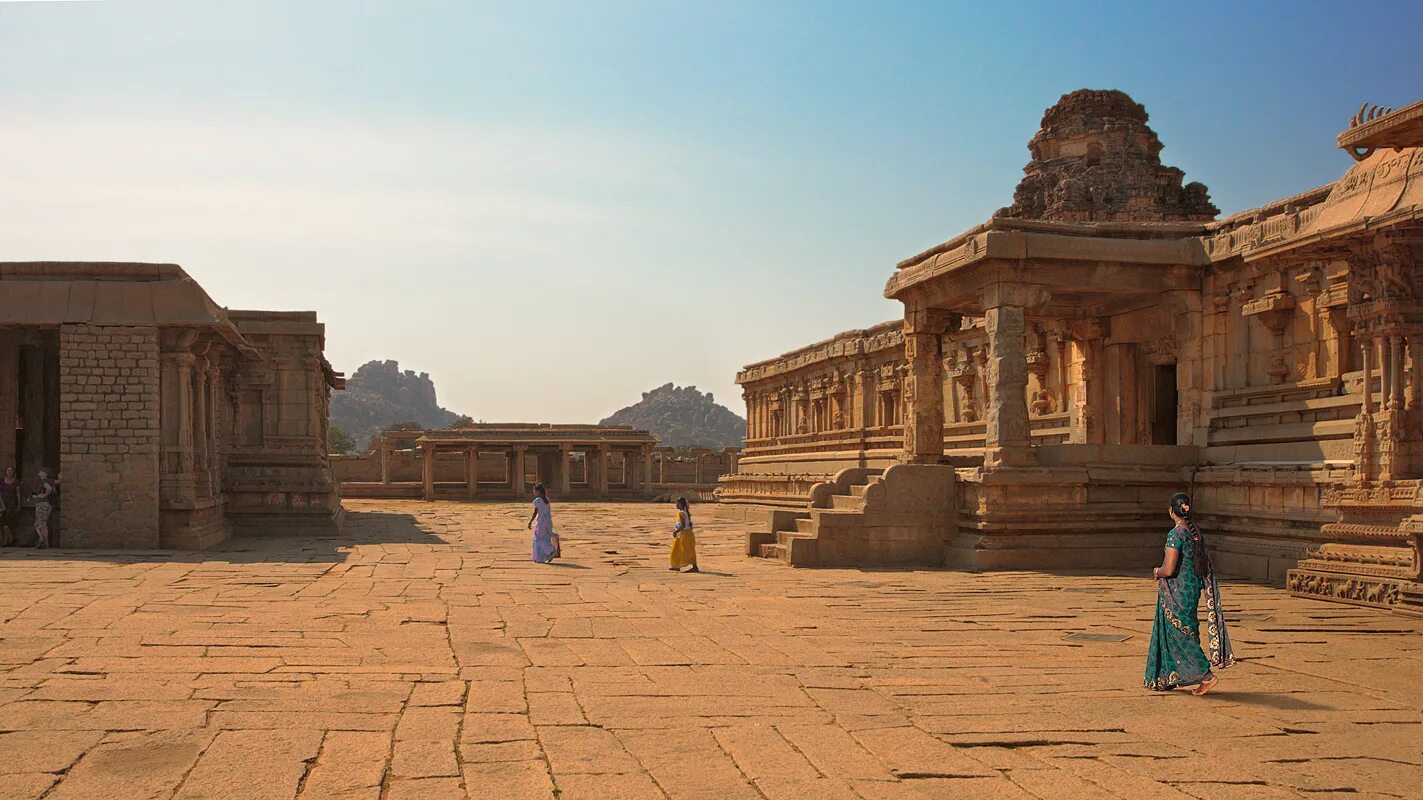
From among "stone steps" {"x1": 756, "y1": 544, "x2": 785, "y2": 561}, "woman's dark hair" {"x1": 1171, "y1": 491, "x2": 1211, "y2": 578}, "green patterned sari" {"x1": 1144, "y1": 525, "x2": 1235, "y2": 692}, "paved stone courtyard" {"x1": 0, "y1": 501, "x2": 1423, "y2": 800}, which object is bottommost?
"stone steps" {"x1": 756, "y1": 544, "x2": 785, "y2": 561}

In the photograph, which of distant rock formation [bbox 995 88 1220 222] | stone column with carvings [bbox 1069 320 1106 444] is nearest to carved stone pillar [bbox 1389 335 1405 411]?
stone column with carvings [bbox 1069 320 1106 444]

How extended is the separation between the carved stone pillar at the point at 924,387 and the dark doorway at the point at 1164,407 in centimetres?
332

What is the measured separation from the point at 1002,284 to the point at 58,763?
12.2 metres

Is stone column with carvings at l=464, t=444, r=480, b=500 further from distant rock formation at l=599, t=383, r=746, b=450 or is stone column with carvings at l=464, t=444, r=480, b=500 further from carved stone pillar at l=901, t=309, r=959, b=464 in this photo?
distant rock formation at l=599, t=383, r=746, b=450

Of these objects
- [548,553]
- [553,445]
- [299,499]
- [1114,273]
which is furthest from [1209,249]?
[553,445]

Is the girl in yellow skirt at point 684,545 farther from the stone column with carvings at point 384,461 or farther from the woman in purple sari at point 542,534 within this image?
the stone column with carvings at point 384,461

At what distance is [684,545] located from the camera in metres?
14.8

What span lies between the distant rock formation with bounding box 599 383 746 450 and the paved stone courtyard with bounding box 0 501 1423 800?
13796 centimetres

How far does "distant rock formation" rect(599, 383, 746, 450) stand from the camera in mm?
155000

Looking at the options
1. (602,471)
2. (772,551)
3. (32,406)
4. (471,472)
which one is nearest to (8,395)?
(32,406)

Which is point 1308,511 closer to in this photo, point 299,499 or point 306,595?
point 306,595

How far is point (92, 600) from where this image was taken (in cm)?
1045

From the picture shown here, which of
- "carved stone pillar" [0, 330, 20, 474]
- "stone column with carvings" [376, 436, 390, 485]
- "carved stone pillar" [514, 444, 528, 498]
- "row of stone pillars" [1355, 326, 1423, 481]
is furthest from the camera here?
"stone column with carvings" [376, 436, 390, 485]

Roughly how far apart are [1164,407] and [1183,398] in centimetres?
164
